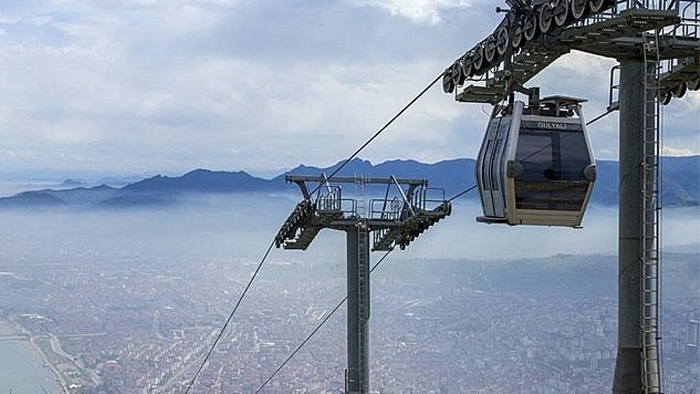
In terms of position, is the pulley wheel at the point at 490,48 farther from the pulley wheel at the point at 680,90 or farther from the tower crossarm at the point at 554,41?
the pulley wheel at the point at 680,90

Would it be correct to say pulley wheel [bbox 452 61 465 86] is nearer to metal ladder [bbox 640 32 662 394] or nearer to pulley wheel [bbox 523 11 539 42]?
pulley wheel [bbox 523 11 539 42]

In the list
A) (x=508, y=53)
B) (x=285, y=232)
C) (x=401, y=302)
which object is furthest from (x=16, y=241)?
(x=508, y=53)

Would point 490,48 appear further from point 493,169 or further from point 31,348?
point 31,348

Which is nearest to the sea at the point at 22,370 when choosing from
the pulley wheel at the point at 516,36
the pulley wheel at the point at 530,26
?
the pulley wheel at the point at 516,36

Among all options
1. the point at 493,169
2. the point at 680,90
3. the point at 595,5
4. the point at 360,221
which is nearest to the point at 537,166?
the point at 493,169

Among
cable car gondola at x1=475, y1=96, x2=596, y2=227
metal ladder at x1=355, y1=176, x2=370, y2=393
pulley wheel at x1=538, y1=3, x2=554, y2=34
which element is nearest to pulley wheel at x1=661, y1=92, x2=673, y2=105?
cable car gondola at x1=475, y1=96, x2=596, y2=227

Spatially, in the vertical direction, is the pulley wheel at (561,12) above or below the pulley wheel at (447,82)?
above
